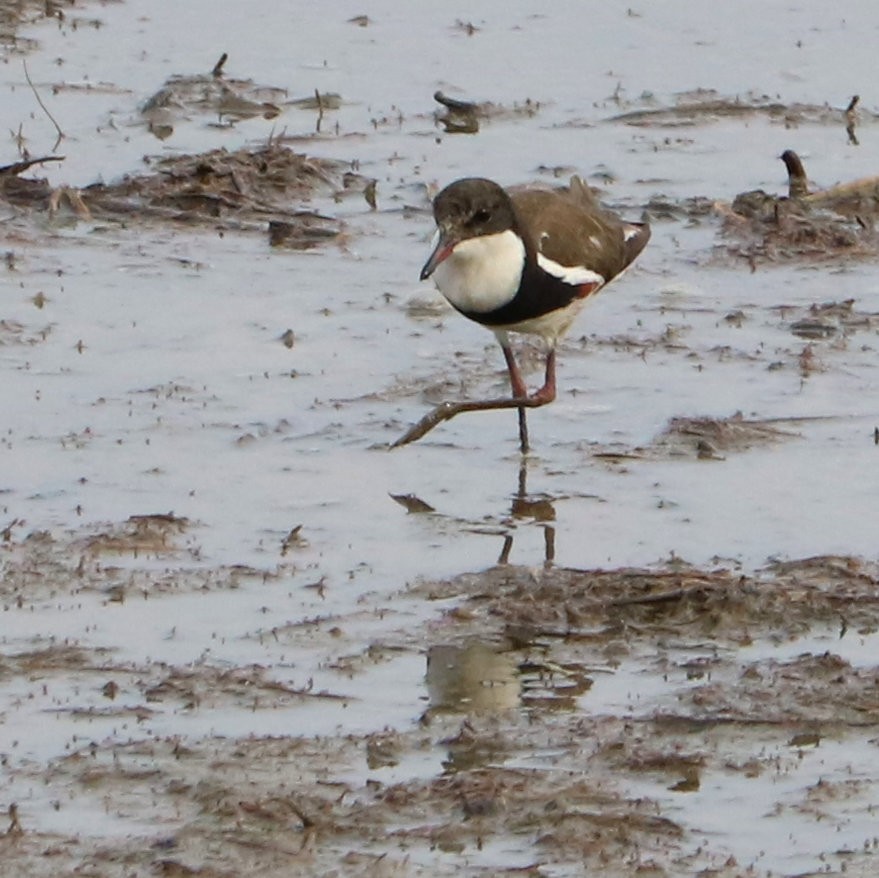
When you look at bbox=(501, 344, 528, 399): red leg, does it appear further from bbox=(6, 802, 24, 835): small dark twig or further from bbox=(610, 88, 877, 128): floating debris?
bbox=(610, 88, 877, 128): floating debris

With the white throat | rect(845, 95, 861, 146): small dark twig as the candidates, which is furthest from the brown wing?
rect(845, 95, 861, 146): small dark twig

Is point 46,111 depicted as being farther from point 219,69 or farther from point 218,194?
point 219,69

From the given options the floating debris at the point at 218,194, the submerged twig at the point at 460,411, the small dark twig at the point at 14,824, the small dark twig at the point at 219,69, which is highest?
the small dark twig at the point at 219,69

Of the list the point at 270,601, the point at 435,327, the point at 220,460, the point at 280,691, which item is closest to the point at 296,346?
the point at 435,327

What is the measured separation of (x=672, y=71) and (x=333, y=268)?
4.47 meters

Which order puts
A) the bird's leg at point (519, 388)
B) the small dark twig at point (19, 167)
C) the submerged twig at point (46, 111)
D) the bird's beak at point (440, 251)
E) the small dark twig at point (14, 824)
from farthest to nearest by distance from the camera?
1. the submerged twig at point (46, 111)
2. the small dark twig at point (19, 167)
3. the bird's leg at point (519, 388)
4. the bird's beak at point (440, 251)
5. the small dark twig at point (14, 824)

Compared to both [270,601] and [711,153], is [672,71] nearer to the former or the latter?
[711,153]

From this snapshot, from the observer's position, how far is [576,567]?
27.8ft

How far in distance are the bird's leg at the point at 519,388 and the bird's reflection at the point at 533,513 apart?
0.31 metres

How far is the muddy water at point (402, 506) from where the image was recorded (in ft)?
21.4

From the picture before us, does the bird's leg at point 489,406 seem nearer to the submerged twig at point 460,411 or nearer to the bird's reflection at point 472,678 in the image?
the submerged twig at point 460,411

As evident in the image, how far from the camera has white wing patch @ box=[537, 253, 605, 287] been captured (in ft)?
32.6

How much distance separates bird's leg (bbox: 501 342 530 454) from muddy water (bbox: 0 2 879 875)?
106mm

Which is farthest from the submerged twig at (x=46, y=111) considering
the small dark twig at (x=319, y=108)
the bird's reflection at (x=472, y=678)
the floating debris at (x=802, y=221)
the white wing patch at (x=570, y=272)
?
the bird's reflection at (x=472, y=678)
